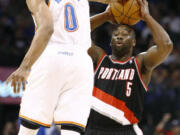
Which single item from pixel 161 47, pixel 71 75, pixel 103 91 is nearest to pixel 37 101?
pixel 71 75

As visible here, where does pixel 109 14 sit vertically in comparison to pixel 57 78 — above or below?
below

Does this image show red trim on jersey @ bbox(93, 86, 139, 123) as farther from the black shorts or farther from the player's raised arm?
the player's raised arm

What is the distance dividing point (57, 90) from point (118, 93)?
1.71 metres

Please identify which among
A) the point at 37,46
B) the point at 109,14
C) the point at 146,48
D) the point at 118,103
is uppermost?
the point at 37,46

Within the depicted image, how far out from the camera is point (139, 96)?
15.8 feet

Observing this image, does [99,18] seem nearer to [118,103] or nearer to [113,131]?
[118,103]

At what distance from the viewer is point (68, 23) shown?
10.9 feet

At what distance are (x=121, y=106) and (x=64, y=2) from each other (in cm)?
183

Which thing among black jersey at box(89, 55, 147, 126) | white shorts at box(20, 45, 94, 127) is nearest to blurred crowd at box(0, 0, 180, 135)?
black jersey at box(89, 55, 147, 126)

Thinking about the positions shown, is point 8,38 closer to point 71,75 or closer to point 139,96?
point 139,96

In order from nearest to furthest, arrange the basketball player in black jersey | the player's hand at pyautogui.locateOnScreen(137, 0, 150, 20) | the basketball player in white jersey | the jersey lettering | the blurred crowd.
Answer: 1. the basketball player in white jersey
2. the player's hand at pyautogui.locateOnScreen(137, 0, 150, 20)
3. the basketball player in black jersey
4. the jersey lettering
5. the blurred crowd

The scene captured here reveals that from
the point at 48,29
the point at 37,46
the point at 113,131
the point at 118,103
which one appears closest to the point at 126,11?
the point at 118,103

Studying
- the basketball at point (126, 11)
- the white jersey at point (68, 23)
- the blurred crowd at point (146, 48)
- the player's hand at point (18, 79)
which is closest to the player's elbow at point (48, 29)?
the white jersey at point (68, 23)

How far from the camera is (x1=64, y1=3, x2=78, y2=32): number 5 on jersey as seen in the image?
3.31 m
